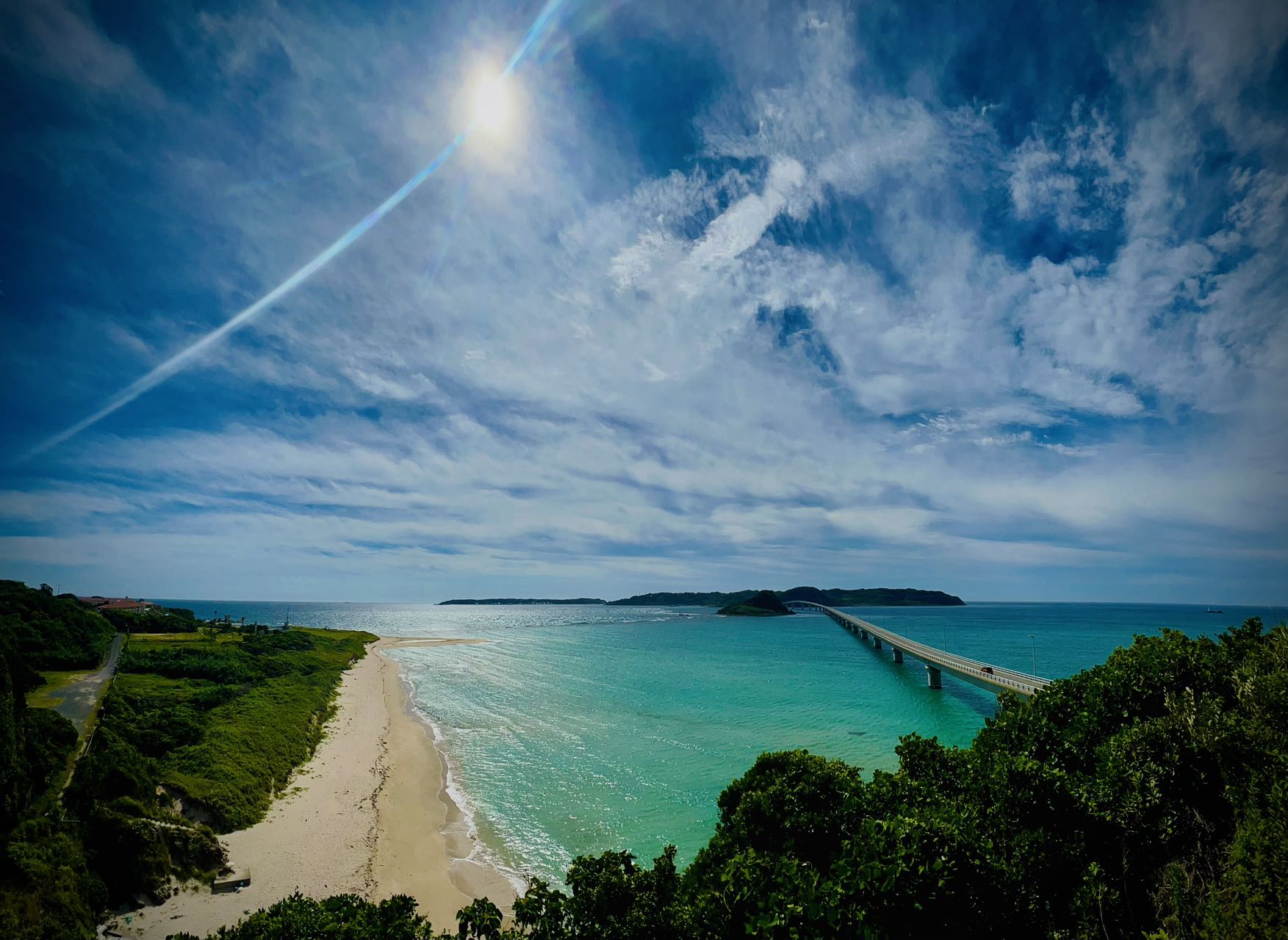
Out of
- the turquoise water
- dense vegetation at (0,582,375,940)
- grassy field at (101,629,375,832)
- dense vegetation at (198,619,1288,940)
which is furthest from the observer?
the turquoise water

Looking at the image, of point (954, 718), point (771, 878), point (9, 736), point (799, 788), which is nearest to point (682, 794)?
point (799, 788)

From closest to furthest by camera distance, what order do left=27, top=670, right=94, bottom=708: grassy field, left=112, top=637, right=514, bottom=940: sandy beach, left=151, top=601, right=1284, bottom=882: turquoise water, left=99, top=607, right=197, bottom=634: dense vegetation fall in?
left=112, top=637, right=514, bottom=940: sandy beach
left=151, top=601, right=1284, bottom=882: turquoise water
left=27, top=670, right=94, bottom=708: grassy field
left=99, top=607, right=197, bottom=634: dense vegetation

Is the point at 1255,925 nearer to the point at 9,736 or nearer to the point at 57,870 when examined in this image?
the point at 57,870

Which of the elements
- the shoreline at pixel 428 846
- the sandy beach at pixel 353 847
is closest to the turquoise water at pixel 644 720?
the shoreline at pixel 428 846

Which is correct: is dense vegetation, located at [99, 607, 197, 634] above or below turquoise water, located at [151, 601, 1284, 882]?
above

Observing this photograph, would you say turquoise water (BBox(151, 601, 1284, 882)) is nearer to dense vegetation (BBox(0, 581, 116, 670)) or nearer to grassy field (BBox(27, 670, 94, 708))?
grassy field (BBox(27, 670, 94, 708))

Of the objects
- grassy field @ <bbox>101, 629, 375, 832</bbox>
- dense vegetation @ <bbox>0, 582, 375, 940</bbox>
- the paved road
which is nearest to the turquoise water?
grassy field @ <bbox>101, 629, 375, 832</bbox>

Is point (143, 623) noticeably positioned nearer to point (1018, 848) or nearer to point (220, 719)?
point (220, 719)
